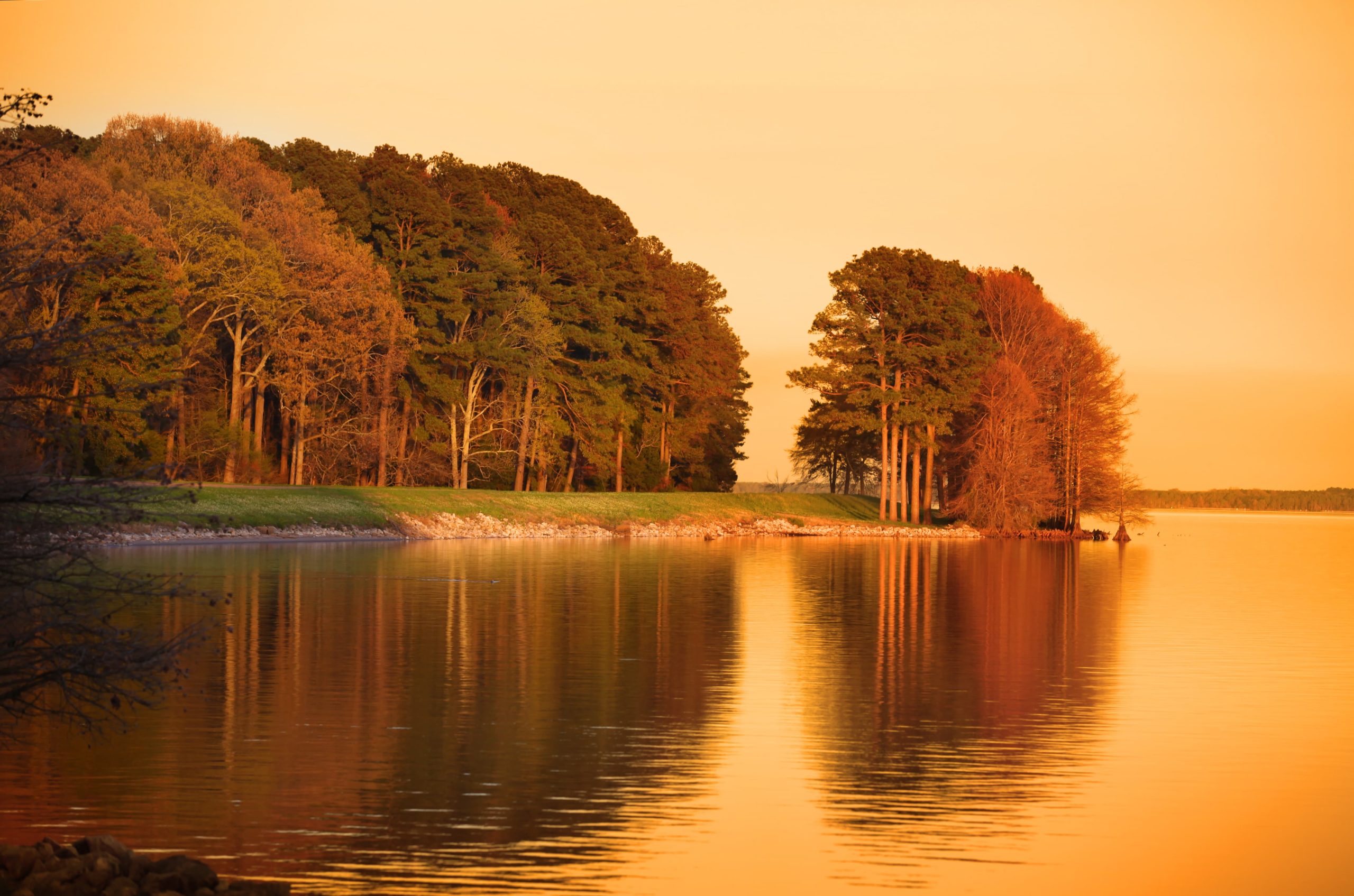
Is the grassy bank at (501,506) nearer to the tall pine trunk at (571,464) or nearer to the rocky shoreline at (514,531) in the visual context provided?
the rocky shoreline at (514,531)

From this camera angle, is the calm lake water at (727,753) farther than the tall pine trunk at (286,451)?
No

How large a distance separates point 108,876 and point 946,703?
10.7m

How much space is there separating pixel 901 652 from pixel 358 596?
12179 mm

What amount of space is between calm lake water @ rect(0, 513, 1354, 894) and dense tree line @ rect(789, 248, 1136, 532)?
1801 inches

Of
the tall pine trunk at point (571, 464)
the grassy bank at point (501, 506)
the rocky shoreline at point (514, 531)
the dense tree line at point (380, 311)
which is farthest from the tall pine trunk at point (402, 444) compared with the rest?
the rocky shoreline at point (514, 531)

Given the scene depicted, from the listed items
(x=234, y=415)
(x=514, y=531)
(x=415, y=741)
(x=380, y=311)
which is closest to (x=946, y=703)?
(x=415, y=741)

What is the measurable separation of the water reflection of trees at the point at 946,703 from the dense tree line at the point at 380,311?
30.8 metres

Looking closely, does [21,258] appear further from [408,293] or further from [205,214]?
[408,293]

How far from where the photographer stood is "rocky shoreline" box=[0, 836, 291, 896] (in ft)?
25.9

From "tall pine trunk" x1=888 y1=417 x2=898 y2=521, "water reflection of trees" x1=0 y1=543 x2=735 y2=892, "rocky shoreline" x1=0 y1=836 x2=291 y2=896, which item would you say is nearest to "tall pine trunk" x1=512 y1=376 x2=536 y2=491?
"tall pine trunk" x1=888 y1=417 x2=898 y2=521

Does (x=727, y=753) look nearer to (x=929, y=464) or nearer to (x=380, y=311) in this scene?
(x=380, y=311)

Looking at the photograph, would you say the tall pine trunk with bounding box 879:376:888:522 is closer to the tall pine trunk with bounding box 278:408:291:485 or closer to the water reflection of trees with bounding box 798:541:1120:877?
the tall pine trunk with bounding box 278:408:291:485

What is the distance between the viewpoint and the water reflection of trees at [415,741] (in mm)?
9953

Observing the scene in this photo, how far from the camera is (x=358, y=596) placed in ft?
92.2
